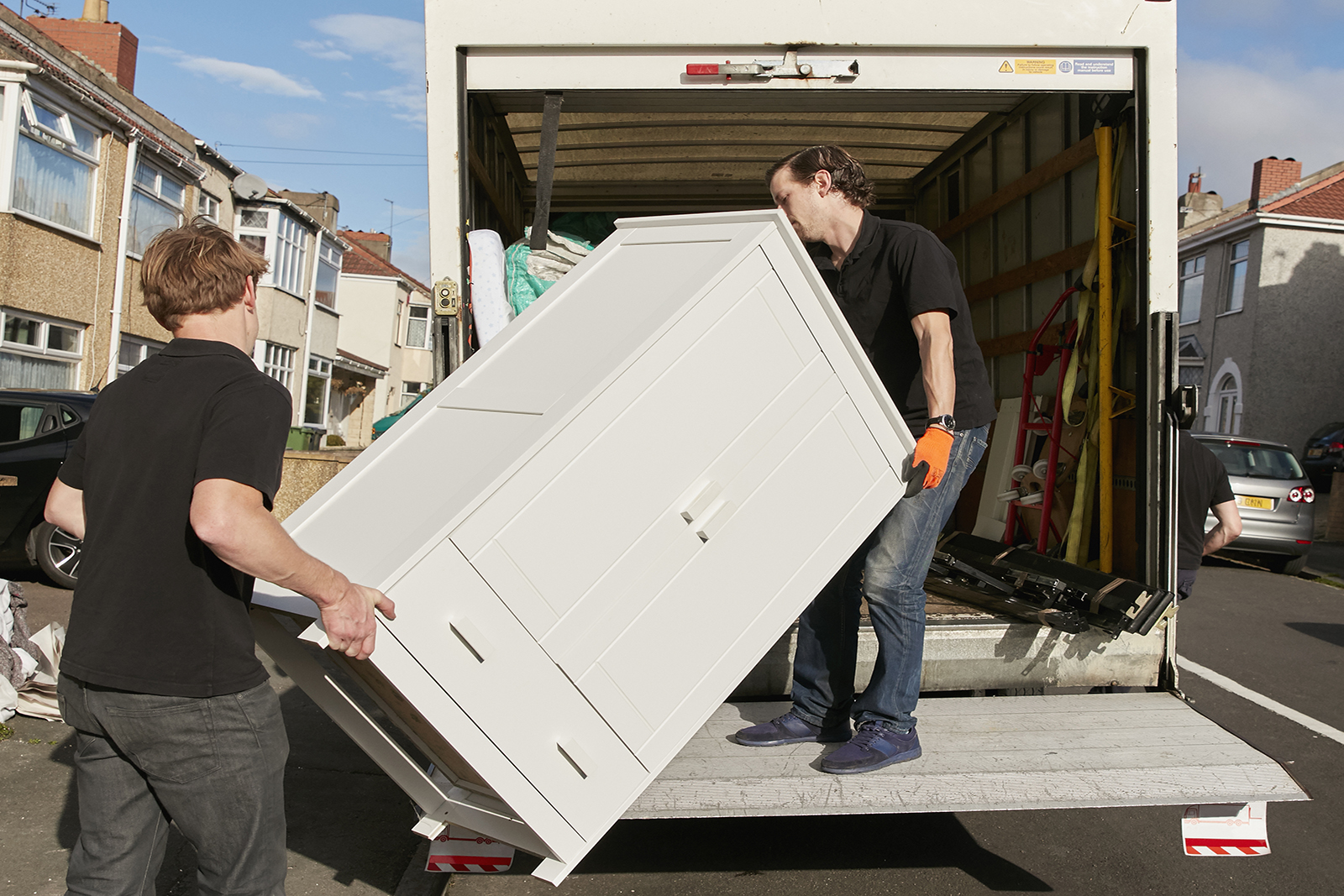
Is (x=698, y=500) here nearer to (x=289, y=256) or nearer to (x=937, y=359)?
(x=937, y=359)

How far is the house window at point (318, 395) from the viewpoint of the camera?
29453 millimetres

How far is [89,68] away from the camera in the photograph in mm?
17859

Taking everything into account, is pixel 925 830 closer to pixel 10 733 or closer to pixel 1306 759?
pixel 1306 759

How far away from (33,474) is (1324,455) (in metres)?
22.1

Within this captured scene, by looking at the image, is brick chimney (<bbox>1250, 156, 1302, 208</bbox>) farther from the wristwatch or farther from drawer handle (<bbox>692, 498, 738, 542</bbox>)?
drawer handle (<bbox>692, 498, 738, 542</bbox>)

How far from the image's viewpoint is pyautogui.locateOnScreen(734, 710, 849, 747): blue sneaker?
10.1 ft

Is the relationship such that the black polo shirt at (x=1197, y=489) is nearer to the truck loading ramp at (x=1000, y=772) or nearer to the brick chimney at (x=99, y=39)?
the truck loading ramp at (x=1000, y=772)

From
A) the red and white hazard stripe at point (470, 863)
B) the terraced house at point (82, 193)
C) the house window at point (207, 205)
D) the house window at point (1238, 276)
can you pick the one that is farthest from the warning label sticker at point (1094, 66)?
the house window at point (1238, 276)

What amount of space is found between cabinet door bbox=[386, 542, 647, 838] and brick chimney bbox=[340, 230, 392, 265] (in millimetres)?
40925

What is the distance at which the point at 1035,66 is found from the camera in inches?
129

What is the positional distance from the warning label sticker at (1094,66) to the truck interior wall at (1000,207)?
264 mm

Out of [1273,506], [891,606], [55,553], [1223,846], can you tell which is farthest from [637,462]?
[1273,506]

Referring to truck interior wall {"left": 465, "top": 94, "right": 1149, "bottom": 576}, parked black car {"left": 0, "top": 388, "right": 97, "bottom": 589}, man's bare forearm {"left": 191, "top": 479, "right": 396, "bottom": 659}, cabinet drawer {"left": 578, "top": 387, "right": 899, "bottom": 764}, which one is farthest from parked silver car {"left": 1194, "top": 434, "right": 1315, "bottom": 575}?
parked black car {"left": 0, "top": 388, "right": 97, "bottom": 589}

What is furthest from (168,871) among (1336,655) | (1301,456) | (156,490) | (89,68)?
(1301,456)
